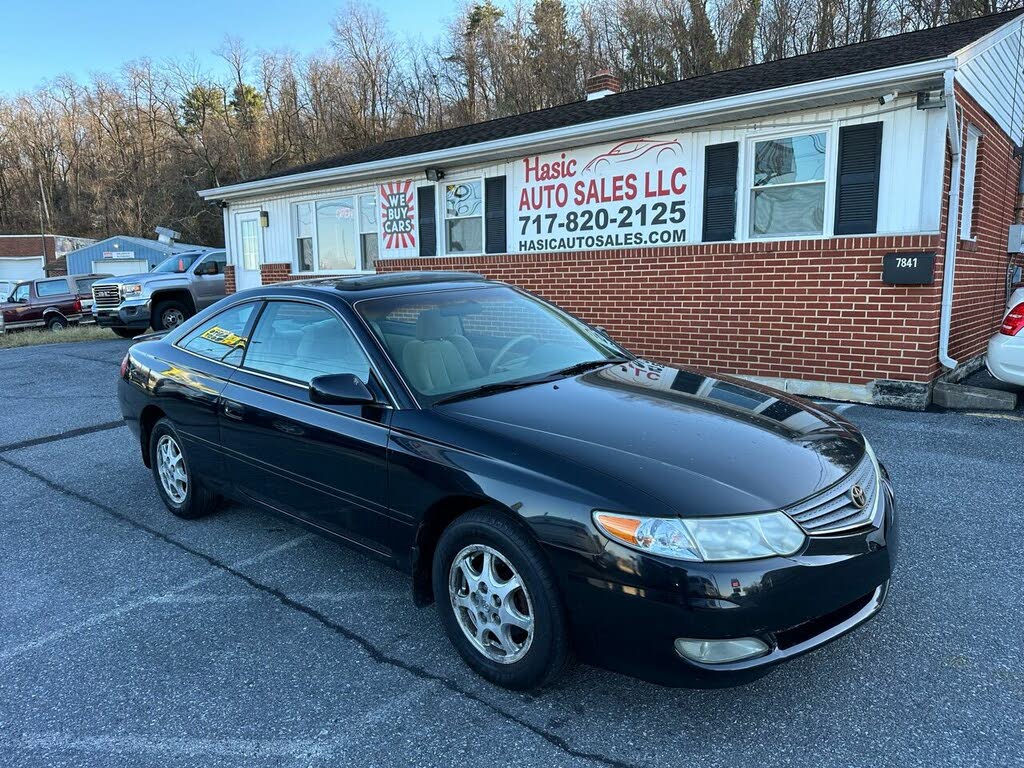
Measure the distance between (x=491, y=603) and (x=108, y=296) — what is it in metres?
15.9

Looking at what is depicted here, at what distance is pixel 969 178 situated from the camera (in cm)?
757

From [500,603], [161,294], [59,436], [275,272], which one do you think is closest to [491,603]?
[500,603]

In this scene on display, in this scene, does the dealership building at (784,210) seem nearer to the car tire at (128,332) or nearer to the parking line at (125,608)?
the parking line at (125,608)

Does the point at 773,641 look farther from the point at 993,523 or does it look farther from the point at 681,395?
the point at 993,523

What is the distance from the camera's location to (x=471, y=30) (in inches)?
1377

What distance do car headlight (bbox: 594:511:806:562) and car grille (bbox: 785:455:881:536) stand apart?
85 mm

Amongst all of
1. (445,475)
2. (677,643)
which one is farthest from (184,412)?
(677,643)

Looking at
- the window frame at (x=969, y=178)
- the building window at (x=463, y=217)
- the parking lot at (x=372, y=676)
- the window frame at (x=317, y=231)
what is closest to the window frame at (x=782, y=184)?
the window frame at (x=969, y=178)

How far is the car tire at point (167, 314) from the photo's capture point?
15031mm

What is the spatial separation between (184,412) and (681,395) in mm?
2825

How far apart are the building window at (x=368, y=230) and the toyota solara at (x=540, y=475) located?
828cm

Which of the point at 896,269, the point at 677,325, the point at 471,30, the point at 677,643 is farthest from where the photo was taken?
the point at 471,30

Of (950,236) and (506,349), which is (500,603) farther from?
(950,236)

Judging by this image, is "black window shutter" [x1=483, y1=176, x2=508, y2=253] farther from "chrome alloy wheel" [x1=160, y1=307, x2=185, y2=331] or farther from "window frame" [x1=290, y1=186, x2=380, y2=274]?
"chrome alloy wheel" [x1=160, y1=307, x2=185, y2=331]
